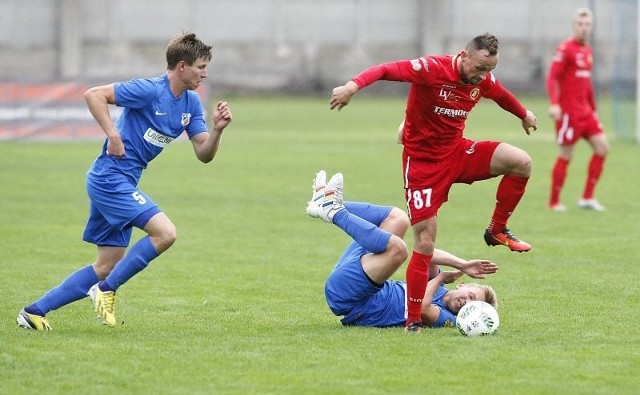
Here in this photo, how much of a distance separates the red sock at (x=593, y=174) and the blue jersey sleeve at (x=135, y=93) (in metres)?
9.47

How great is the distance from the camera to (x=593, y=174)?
54.1ft

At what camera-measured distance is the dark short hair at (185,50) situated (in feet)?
27.2

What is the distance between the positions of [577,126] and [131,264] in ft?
32.2

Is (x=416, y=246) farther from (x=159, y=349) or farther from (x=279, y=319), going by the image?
(x=159, y=349)

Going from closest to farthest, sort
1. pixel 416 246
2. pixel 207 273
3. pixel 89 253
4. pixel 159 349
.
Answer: pixel 159 349, pixel 416 246, pixel 207 273, pixel 89 253

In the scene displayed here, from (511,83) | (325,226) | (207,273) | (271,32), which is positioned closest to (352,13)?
(271,32)

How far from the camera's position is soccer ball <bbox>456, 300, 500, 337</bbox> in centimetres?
803

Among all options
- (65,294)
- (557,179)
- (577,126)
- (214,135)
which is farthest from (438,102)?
(577,126)

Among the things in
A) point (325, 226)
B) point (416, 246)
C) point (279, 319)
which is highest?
point (416, 246)

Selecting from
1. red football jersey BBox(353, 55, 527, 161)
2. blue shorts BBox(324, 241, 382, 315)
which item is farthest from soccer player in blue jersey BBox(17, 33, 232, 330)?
red football jersey BBox(353, 55, 527, 161)

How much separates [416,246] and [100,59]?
43.0m

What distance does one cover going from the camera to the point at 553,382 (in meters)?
6.73

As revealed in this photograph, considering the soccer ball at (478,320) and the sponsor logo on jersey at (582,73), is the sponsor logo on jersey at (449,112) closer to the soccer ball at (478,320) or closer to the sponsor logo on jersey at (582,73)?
the soccer ball at (478,320)

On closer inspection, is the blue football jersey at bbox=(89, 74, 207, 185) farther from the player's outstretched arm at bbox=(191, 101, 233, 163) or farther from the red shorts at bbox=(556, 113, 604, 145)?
the red shorts at bbox=(556, 113, 604, 145)
